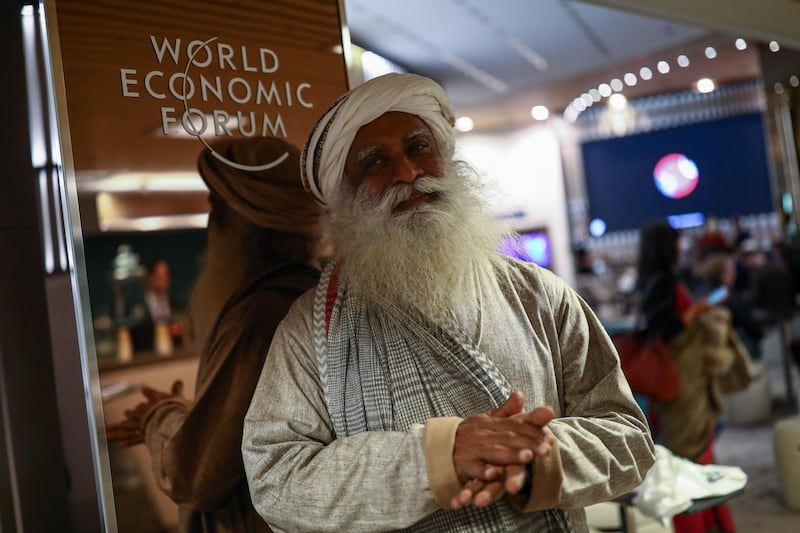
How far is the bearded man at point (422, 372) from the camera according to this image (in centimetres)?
147

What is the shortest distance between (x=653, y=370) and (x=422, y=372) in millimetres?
2992

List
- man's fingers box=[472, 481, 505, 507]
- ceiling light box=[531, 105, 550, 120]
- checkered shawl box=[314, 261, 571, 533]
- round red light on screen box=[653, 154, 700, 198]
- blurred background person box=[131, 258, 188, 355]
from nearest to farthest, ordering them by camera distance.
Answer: man's fingers box=[472, 481, 505, 507], checkered shawl box=[314, 261, 571, 533], blurred background person box=[131, 258, 188, 355], ceiling light box=[531, 105, 550, 120], round red light on screen box=[653, 154, 700, 198]

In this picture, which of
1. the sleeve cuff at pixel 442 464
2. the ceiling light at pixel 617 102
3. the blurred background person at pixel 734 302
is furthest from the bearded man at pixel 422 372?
the ceiling light at pixel 617 102

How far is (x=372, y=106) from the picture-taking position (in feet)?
6.07

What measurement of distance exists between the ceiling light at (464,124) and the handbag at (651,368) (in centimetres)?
774

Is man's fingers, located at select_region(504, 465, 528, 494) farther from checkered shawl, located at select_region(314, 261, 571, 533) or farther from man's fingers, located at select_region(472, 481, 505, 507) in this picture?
checkered shawl, located at select_region(314, 261, 571, 533)

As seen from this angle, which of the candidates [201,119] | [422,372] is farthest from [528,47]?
[422,372]

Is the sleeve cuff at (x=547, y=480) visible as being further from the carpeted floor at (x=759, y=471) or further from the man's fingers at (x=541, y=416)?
the carpeted floor at (x=759, y=471)

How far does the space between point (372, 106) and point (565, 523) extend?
991mm

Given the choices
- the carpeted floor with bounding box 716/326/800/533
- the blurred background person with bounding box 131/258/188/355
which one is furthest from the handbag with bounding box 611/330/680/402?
the blurred background person with bounding box 131/258/188/355

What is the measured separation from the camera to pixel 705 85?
1175 centimetres

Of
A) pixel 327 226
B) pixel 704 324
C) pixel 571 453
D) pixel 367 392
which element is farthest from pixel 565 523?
pixel 704 324

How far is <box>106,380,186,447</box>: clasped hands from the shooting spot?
6.07 ft

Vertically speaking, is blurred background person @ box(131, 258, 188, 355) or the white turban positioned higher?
the white turban
